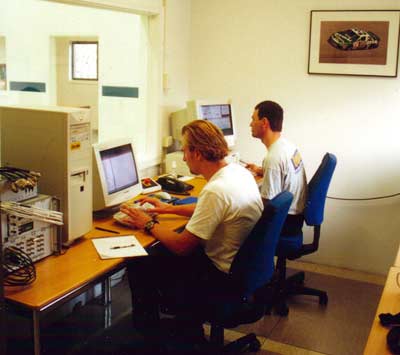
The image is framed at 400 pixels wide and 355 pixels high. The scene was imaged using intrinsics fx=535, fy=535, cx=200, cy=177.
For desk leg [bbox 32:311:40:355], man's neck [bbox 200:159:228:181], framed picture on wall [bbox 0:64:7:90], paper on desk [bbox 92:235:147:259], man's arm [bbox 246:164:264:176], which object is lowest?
desk leg [bbox 32:311:40:355]

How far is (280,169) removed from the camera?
10.6 feet

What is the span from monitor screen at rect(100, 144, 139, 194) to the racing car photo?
76.9 inches

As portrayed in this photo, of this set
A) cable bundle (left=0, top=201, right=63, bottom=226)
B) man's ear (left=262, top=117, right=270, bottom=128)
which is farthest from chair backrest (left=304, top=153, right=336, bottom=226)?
cable bundle (left=0, top=201, right=63, bottom=226)

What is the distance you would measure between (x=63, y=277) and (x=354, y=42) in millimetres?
2940

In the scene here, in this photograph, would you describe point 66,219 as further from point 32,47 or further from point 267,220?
point 32,47

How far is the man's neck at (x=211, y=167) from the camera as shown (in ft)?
7.97

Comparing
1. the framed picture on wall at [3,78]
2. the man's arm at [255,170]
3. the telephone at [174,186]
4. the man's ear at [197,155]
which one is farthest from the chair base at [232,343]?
the framed picture on wall at [3,78]

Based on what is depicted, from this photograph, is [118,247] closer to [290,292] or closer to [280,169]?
[280,169]

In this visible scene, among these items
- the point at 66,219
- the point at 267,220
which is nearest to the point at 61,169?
the point at 66,219

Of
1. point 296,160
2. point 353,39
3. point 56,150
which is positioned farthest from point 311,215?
point 56,150

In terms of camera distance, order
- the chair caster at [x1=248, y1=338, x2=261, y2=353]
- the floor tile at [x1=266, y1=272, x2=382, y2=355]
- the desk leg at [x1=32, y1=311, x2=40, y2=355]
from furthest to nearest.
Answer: the floor tile at [x1=266, y1=272, x2=382, y2=355] < the chair caster at [x1=248, y1=338, x2=261, y2=353] < the desk leg at [x1=32, y1=311, x2=40, y2=355]

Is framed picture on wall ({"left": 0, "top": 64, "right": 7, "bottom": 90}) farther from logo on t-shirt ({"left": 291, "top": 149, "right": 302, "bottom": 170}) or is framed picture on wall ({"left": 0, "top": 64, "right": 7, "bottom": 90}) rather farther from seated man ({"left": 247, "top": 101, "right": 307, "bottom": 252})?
logo on t-shirt ({"left": 291, "top": 149, "right": 302, "bottom": 170})

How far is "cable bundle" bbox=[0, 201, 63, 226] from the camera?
6.38 ft

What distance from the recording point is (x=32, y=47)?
5.14 metres
